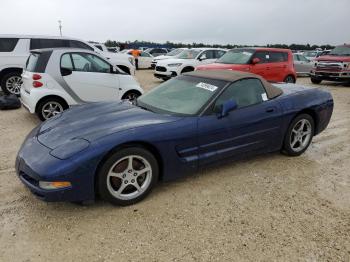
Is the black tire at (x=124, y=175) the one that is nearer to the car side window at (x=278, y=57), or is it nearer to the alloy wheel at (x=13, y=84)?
Answer: the alloy wheel at (x=13, y=84)

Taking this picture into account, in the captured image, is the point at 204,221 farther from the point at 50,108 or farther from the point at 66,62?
the point at 66,62

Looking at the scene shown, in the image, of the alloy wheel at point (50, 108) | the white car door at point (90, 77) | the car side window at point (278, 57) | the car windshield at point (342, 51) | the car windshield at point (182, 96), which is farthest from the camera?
the car windshield at point (342, 51)

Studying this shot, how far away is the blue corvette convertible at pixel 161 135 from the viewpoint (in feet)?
10.3

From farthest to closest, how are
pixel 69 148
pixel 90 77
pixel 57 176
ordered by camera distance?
pixel 90 77 < pixel 69 148 < pixel 57 176

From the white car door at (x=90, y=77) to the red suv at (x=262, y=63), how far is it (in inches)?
171

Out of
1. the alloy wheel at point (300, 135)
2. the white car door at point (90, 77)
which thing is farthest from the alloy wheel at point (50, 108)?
the alloy wheel at point (300, 135)

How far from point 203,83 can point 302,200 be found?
190 cm

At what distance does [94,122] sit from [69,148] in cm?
61

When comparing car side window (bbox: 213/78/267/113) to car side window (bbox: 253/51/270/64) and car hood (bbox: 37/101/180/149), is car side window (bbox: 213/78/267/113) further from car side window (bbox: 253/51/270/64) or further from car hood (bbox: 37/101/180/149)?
car side window (bbox: 253/51/270/64)

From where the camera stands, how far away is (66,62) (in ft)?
22.1

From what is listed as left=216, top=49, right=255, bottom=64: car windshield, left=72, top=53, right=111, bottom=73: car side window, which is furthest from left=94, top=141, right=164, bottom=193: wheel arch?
left=216, top=49, right=255, bottom=64: car windshield

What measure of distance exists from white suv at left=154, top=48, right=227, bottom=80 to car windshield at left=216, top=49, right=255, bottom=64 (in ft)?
9.35

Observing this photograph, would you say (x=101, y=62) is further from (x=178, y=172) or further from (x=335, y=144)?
(x=335, y=144)

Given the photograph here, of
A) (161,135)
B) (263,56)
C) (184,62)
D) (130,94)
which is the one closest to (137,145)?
(161,135)
